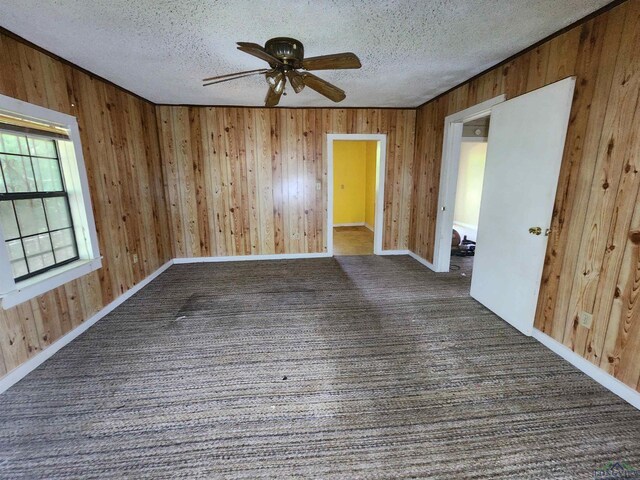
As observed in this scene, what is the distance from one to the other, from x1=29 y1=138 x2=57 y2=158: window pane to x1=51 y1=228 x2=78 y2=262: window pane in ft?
2.16

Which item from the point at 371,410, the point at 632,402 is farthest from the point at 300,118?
the point at 632,402

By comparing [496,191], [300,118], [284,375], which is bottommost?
[284,375]

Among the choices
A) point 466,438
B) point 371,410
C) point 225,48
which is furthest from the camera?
point 225,48

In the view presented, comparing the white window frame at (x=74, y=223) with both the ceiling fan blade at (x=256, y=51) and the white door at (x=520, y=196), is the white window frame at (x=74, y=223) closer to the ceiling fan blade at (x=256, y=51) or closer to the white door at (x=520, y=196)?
the ceiling fan blade at (x=256, y=51)

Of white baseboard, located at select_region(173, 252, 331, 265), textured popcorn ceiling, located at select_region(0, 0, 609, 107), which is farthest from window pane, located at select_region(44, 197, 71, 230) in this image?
white baseboard, located at select_region(173, 252, 331, 265)

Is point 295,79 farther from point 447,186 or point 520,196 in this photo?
point 447,186

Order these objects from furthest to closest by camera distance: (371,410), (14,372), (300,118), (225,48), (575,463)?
(300,118) < (225,48) < (14,372) < (371,410) < (575,463)

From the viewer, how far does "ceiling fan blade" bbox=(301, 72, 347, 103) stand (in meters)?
2.18

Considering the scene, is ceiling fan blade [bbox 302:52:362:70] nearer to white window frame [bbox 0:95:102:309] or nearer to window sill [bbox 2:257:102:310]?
white window frame [bbox 0:95:102:309]

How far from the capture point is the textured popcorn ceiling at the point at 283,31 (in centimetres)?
172

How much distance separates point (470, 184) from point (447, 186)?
Result: 409cm

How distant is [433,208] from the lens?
4.07 meters

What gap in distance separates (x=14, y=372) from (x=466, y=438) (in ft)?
9.53

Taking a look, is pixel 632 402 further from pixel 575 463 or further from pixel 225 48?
pixel 225 48
